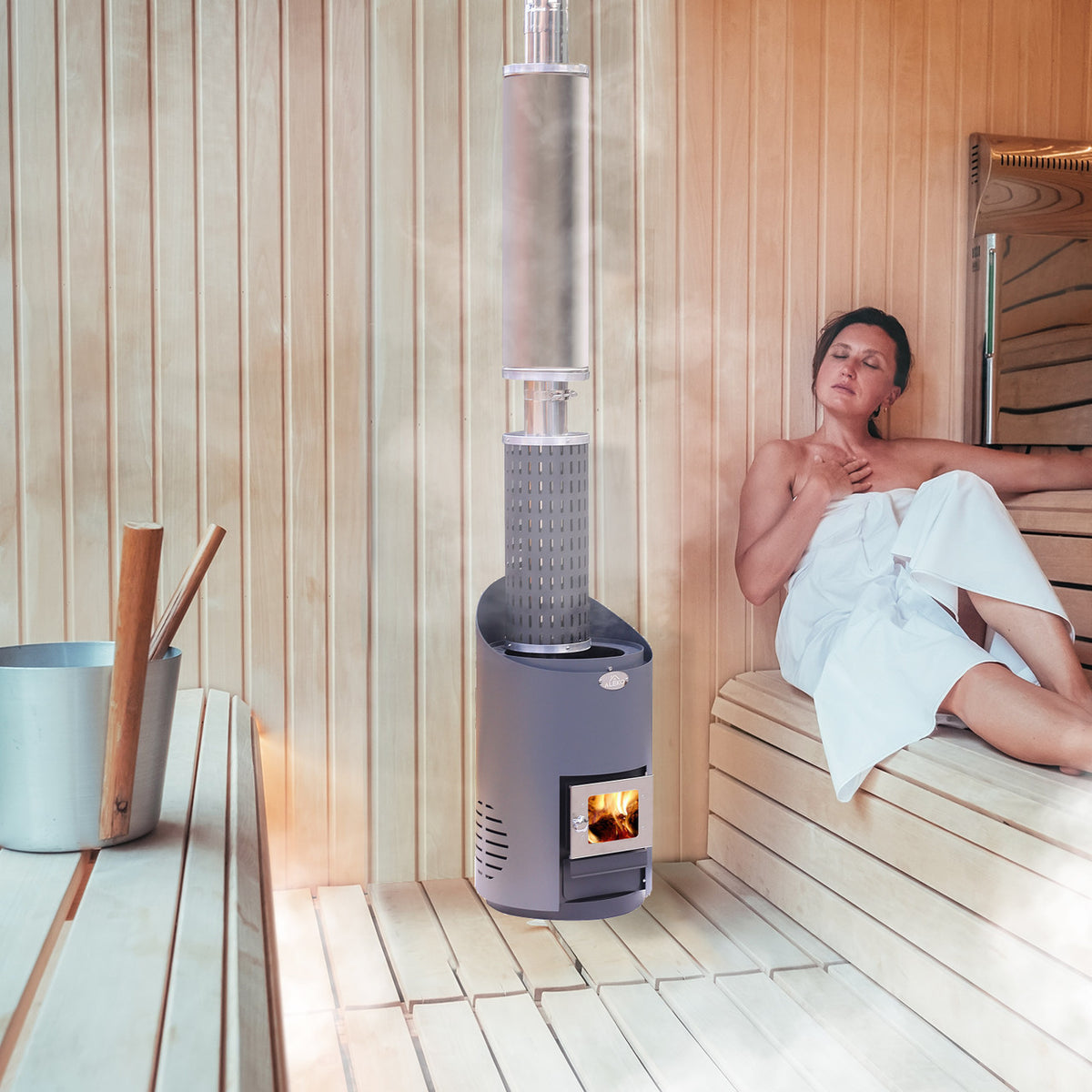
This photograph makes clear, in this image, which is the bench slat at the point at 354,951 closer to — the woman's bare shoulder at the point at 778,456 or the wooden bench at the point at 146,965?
the wooden bench at the point at 146,965

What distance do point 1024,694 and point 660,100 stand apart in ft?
4.46

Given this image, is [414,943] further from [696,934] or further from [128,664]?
[128,664]

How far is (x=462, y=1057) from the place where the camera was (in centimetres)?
153

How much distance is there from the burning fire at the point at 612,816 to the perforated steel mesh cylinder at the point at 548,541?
0.26 m

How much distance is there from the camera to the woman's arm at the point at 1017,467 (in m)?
2.33

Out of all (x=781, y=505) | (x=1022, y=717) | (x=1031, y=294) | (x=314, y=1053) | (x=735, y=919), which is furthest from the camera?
(x=1031, y=294)

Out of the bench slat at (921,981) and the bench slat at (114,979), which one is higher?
the bench slat at (114,979)

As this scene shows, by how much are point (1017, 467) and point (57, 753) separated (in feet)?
6.61

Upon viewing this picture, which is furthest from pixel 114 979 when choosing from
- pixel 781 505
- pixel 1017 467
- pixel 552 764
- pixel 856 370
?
pixel 1017 467

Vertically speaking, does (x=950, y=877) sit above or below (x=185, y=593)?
below

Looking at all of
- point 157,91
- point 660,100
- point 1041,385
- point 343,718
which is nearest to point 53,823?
point 343,718

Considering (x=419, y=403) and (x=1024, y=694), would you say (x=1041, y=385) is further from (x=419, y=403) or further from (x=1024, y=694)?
(x=419, y=403)

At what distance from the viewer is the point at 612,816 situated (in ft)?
6.12

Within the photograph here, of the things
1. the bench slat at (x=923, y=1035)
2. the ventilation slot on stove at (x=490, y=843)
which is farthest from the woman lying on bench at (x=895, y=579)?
the ventilation slot on stove at (x=490, y=843)
